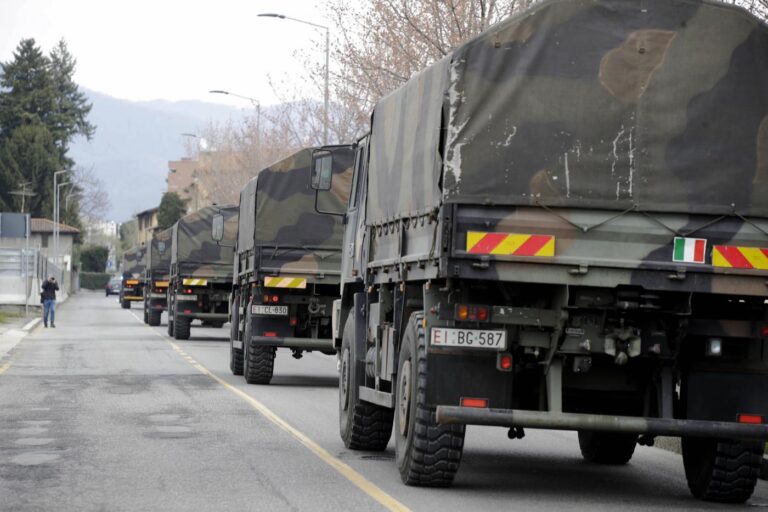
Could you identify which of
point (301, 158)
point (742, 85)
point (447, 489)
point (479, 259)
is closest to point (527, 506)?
point (447, 489)

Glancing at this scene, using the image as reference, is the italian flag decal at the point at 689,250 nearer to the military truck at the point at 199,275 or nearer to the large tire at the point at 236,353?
the large tire at the point at 236,353

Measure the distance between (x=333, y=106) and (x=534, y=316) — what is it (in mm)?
36303

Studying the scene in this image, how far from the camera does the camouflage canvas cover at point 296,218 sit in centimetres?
2212

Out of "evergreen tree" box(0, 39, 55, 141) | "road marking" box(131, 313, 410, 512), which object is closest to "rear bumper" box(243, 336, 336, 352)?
"road marking" box(131, 313, 410, 512)

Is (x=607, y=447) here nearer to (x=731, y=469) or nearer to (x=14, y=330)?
(x=731, y=469)

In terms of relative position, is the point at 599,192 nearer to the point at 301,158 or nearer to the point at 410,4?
the point at 301,158

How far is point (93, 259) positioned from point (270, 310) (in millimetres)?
134283

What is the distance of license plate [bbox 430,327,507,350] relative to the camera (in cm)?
976

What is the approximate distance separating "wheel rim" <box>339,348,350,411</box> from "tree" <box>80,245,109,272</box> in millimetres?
141340

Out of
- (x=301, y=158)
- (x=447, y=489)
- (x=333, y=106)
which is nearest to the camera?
(x=447, y=489)

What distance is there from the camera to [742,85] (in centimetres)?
1000

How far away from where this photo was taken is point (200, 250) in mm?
37562

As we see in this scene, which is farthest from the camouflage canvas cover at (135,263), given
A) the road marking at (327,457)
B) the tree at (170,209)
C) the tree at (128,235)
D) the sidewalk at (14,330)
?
the tree at (128,235)

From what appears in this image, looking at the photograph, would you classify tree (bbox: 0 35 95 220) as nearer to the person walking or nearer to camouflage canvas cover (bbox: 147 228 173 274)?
camouflage canvas cover (bbox: 147 228 173 274)
